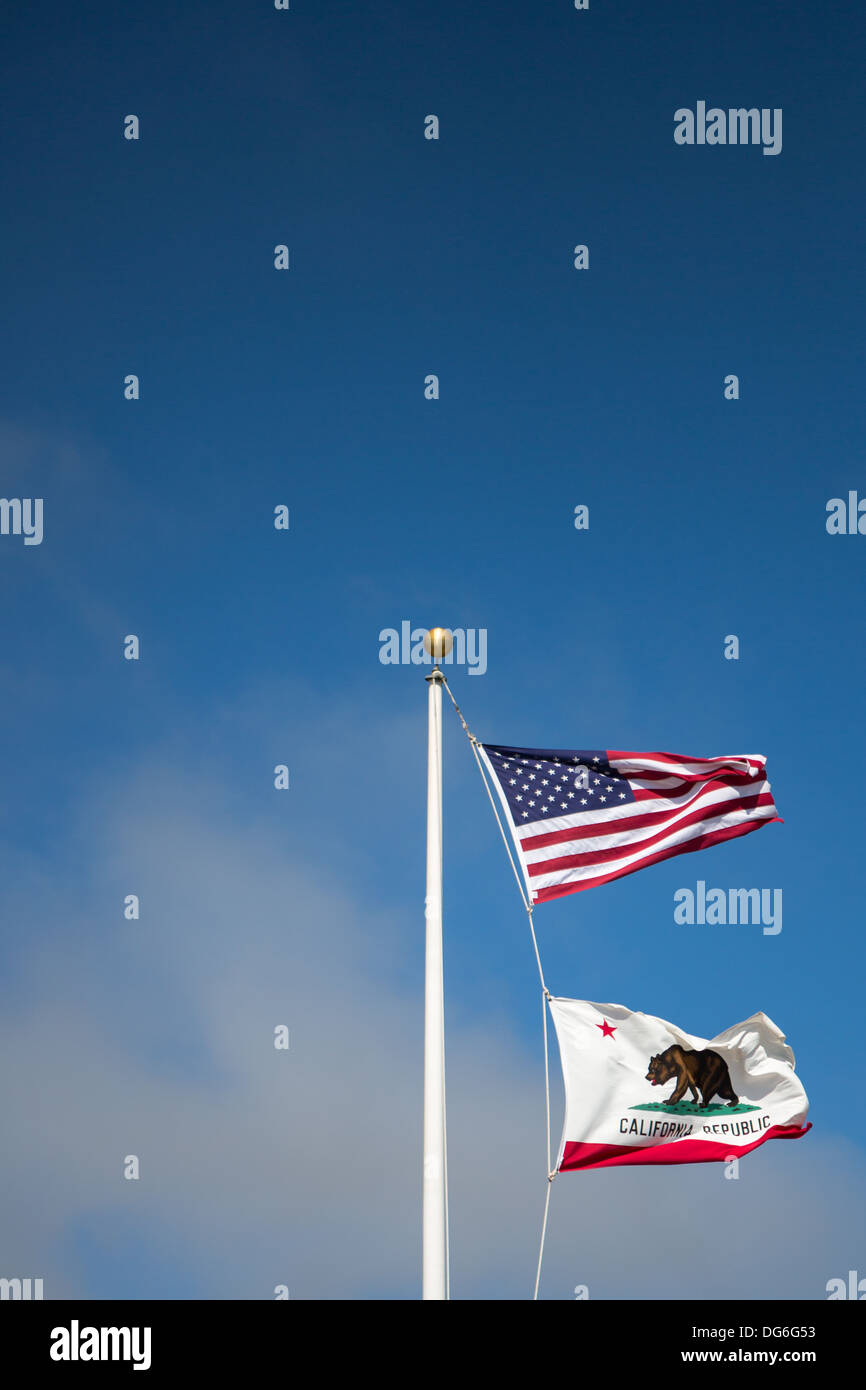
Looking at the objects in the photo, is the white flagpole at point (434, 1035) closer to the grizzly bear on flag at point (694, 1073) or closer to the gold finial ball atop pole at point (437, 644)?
the gold finial ball atop pole at point (437, 644)

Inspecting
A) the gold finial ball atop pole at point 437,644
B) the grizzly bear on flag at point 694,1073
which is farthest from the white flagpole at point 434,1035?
the grizzly bear on flag at point 694,1073

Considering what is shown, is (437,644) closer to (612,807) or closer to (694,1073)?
(612,807)

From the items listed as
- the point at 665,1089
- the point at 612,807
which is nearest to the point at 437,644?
the point at 612,807

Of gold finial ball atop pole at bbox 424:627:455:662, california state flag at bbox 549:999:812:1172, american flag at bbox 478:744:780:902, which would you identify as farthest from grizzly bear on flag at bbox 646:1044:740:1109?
gold finial ball atop pole at bbox 424:627:455:662

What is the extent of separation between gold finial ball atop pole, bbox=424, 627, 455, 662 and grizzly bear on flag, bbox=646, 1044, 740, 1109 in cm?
643

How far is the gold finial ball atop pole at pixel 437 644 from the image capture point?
19.5 meters

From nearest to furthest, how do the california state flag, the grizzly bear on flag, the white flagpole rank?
the white flagpole, the california state flag, the grizzly bear on flag

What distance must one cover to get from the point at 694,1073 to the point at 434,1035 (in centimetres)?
468

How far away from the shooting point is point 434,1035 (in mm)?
17250

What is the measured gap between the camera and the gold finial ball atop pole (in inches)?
766

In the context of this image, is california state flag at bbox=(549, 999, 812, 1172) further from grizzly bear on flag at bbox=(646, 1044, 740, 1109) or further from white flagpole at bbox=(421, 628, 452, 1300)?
white flagpole at bbox=(421, 628, 452, 1300)
